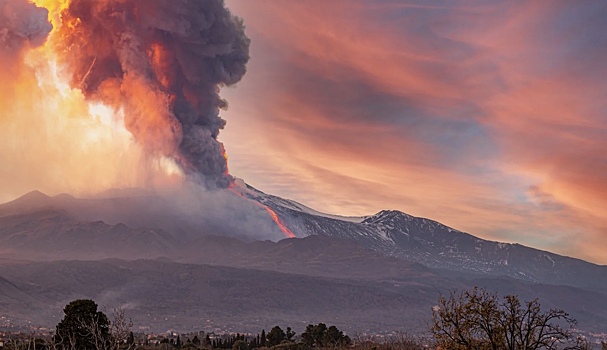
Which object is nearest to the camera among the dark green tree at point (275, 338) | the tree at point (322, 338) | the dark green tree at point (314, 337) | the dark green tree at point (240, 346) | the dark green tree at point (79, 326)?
the dark green tree at point (79, 326)

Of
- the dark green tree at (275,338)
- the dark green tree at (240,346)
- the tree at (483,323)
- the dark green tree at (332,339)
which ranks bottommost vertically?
the dark green tree at (240,346)

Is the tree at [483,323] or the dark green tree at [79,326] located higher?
the tree at [483,323]

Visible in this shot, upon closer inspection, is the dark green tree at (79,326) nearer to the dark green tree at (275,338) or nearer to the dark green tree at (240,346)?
the dark green tree at (240,346)

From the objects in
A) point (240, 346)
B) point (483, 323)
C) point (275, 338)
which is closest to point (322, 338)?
point (275, 338)

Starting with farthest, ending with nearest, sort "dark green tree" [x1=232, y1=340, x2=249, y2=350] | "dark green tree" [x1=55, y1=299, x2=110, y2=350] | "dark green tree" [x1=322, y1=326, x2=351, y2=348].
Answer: "dark green tree" [x1=322, y1=326, x2=351, y2=348], "dark green tree" [x1=232, y1=340, x2=249, y2=350], "dark green tree" [x1=55, y1=299, x2=110, y2=350]

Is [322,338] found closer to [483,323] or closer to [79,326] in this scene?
[79,326]

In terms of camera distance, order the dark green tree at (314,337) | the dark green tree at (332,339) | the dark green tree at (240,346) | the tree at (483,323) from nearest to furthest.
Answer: the tree at (483,323) → the dark green tree at (240,346) → the dark green tree at (332,339) → the dark green tree at (314,337)

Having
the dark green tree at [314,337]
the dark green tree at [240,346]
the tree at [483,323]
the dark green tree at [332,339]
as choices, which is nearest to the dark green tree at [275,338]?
the dark green tree at [314,337]

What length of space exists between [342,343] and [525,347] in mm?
94841

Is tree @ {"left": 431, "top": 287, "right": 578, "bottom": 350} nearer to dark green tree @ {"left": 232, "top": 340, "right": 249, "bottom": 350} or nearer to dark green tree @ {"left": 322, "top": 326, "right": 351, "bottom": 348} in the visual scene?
dark green tree @ {"left": 322, "top": 326, "right": 351, "bottom": 348}

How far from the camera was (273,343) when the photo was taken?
127938 millimetres

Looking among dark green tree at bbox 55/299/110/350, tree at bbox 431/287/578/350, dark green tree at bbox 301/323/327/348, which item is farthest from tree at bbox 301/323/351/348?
tree at bbox 431/287/578/350

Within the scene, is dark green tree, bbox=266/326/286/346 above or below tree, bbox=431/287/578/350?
below

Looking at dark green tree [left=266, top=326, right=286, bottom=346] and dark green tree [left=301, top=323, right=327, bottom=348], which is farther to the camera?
dark green tree [left=266, top=326, right=286, bottom=346]
